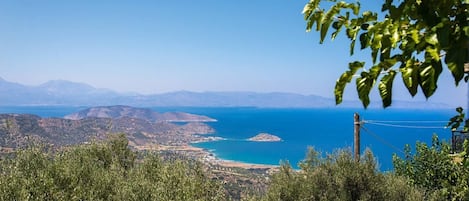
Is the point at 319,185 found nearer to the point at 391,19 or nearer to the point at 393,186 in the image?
the point at 393,186

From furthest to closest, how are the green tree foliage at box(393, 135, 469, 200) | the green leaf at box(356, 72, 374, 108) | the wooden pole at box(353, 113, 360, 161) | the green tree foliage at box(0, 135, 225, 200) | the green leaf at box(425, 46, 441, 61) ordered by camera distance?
the green tree foliage at box(393, 135, 469, 200), the wooden pole at box(353, 113, 360, 161), the green tree foliage at box(0, 135, 225, 200), the green leaf at box(356, 72, 374, 108), the green leaf at box(425, 46, 441, 61)

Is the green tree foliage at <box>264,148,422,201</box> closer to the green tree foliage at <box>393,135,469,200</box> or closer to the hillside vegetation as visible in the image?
the hillside vegetation

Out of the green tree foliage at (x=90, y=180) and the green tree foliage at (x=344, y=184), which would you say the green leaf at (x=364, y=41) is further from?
the green tree foliage at (x=344, y=184)

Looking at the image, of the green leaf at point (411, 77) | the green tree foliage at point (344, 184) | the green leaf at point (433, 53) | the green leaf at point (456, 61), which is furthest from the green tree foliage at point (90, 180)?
the green leaf at point (456, 61)

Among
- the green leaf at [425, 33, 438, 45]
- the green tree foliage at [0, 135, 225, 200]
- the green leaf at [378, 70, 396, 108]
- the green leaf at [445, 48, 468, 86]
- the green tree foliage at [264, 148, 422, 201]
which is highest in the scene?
the green leaf at [425, 33, 438, 45]

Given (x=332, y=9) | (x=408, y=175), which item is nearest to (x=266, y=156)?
(x=408, y=175)

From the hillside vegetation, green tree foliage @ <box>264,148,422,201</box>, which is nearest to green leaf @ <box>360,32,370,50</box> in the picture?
the hillside vegetation
